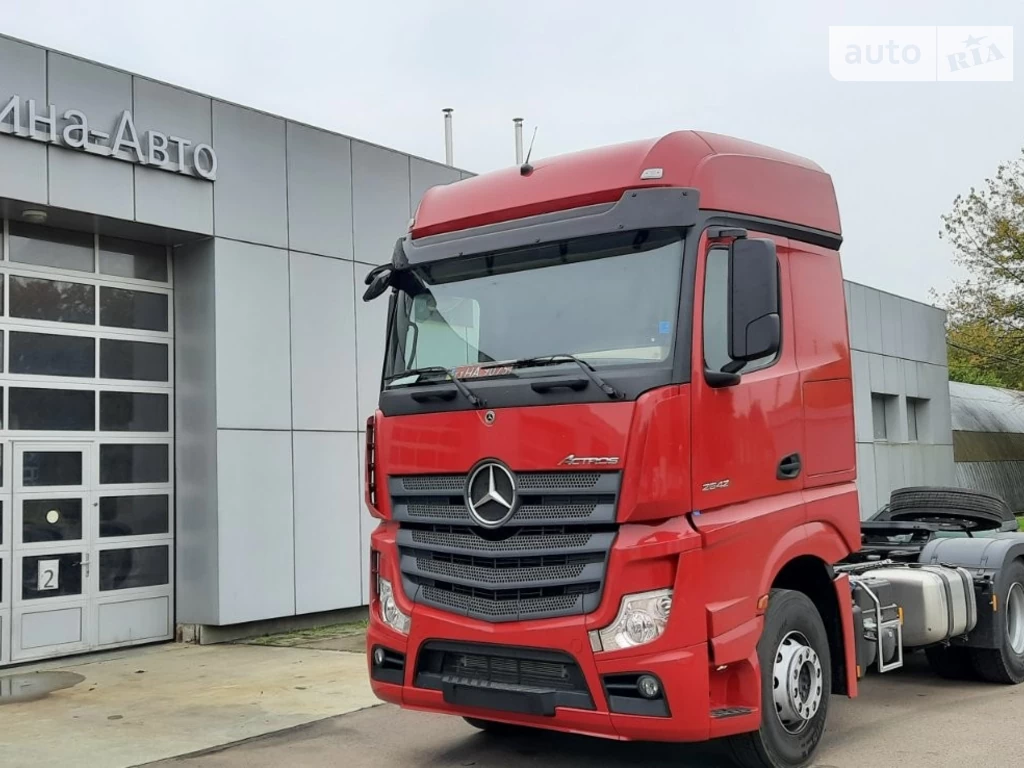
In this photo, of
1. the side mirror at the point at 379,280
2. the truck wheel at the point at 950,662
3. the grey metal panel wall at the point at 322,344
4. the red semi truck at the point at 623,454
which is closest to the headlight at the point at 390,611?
the red semi truck at the point at 623,454

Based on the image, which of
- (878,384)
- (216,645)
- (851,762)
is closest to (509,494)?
(851,762)

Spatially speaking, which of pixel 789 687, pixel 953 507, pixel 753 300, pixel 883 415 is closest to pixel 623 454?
pixel 753 300

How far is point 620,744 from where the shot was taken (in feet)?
21.3

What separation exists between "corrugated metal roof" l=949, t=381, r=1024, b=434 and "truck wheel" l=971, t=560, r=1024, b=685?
81.8 ft

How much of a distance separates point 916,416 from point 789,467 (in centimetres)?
2277

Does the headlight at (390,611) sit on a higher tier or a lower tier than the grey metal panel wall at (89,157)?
lower

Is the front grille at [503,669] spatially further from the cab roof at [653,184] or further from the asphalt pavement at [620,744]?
the cab roof at [653,184]

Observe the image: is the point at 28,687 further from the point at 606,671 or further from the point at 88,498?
the point at 606,671

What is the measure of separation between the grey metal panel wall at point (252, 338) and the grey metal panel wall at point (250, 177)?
0.19 m

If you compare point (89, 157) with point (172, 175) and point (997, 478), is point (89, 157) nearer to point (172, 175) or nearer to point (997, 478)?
point (172, 175)

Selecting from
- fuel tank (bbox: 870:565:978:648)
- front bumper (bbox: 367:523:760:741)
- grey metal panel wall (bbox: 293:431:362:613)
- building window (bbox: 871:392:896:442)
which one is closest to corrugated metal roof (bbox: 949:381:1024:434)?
building window (bbox: 871:392:896:442)

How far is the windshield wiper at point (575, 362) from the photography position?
5.16 m

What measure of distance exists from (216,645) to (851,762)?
283 inches

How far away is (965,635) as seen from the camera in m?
7.97
